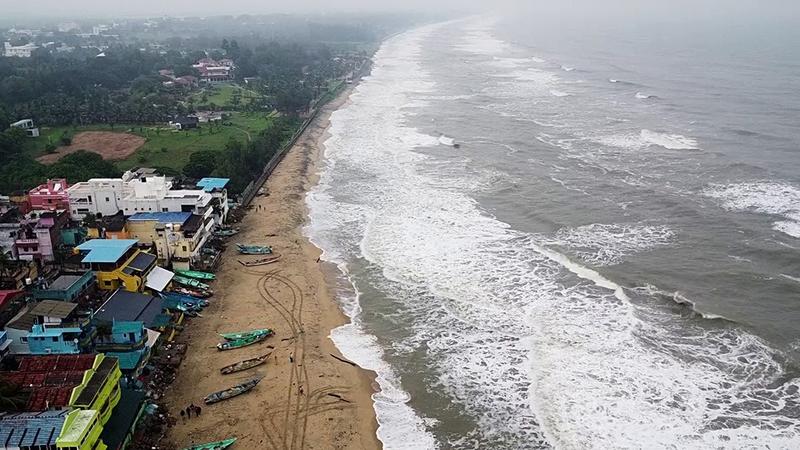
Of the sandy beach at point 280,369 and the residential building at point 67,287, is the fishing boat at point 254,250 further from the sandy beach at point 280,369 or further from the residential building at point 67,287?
the residential building at point 67,287

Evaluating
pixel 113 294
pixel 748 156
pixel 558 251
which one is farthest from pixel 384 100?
pixel 113 294

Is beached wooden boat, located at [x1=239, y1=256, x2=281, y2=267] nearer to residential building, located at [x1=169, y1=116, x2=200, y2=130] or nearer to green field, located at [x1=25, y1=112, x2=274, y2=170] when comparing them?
green field, located at [x1=25, y1=112, x2=274, y2=170]

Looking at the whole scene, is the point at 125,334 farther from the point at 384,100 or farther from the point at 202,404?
the point at 384,100

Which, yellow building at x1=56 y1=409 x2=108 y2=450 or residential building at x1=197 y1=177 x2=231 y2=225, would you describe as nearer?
yellow building at x1=56 y1=409 x2=108 y2=450

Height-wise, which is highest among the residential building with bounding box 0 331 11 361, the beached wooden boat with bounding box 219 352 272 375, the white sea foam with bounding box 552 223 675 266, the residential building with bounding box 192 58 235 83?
the residential building with bounding box 192 58 235 83

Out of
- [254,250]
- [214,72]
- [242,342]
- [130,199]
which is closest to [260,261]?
[254,250]

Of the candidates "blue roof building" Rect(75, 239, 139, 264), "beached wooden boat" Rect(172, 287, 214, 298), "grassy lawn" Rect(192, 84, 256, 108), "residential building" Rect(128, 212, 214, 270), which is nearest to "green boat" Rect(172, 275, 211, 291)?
"beached wooden boat" Rect(172, 287, 214, 298)
